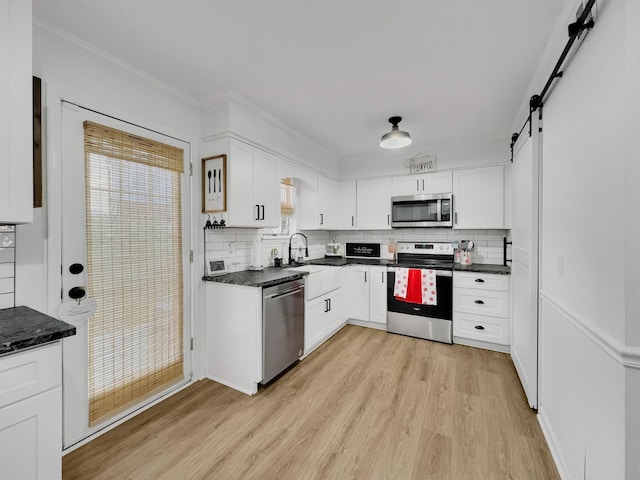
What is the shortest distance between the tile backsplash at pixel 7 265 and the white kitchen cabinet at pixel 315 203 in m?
2.79

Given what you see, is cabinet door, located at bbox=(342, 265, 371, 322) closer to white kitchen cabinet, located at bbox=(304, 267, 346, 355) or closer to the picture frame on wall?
white kitchen cabinet, located at bbox=(304, 267, 346, 355)

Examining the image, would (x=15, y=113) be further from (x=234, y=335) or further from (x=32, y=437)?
(x=234, y=335)

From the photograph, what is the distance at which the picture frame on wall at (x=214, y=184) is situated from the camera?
2.45 m

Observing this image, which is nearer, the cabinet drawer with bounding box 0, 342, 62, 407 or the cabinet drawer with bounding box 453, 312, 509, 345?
the cabinet drawer with bounding box 0, 342, 62, 407

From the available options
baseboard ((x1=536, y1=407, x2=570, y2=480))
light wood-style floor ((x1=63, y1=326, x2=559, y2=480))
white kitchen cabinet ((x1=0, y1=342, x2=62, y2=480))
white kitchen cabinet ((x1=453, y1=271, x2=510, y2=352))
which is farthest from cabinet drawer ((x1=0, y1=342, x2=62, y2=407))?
white kitchen cabinet ((x1=453, y1=271, x2=510, y2=352))

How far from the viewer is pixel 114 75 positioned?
1956 millimetres

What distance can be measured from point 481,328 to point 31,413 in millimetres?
3635

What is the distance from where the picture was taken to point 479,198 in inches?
137

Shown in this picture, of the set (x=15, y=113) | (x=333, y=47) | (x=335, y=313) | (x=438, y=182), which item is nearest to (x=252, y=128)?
(x=333, y=47)

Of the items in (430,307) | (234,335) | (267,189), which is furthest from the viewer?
(430,307)

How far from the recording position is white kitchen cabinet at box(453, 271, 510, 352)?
9.99 feet

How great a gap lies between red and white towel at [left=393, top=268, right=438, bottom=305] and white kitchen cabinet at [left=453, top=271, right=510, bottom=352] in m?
0.25

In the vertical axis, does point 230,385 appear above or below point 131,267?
below

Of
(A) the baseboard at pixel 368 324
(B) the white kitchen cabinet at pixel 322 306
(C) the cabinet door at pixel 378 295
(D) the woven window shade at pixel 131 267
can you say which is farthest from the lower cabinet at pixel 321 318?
(D) the woven window shade at pixel 131 267
